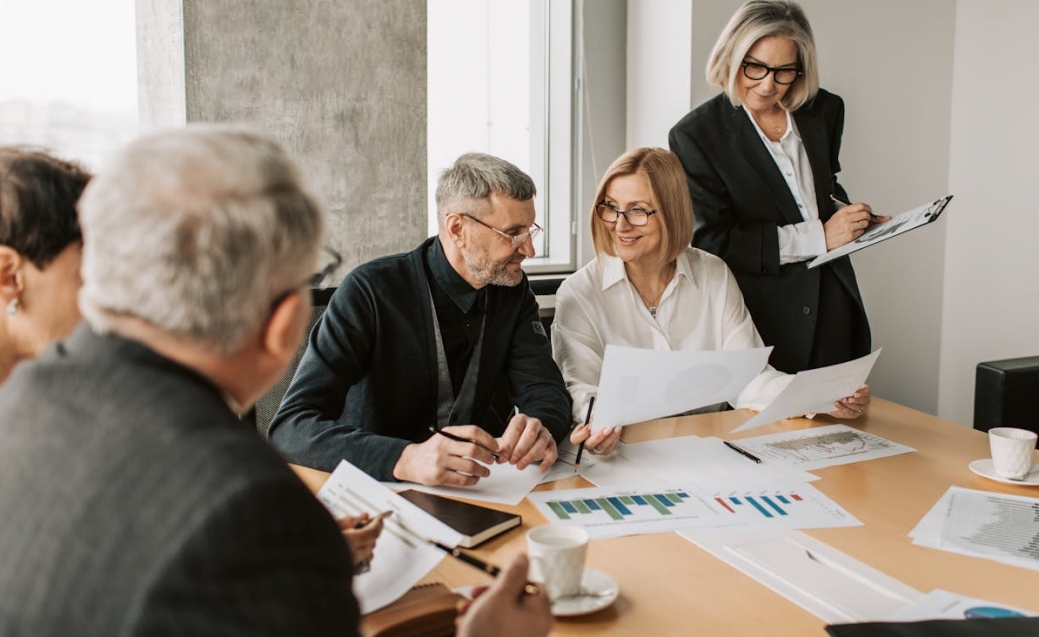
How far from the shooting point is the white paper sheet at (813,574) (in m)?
1.07

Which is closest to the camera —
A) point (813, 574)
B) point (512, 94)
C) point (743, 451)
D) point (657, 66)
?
point (813, 574)

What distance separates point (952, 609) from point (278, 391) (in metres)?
1.38

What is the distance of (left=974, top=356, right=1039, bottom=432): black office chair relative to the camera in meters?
2.64

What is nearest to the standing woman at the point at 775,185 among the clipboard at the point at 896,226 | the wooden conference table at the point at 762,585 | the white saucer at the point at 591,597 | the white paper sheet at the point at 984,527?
the clipboard at the point at 896,226

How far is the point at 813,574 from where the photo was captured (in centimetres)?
116

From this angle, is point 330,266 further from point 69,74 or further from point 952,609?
point 952,609

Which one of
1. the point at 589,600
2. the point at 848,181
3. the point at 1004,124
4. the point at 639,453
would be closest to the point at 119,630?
A: the point at 589,600

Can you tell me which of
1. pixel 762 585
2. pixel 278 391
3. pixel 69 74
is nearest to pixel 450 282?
pixel 278 391

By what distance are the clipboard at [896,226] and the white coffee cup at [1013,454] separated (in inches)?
25.2

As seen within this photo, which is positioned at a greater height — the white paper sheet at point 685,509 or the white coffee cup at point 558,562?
the white coffee cup at point 558,562

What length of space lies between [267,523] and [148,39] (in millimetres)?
2447

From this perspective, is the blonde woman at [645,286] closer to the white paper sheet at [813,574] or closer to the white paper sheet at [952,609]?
the white paper sheet at [813,574]

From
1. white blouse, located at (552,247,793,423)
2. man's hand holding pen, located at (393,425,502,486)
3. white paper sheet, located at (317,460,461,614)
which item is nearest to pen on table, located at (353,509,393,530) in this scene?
white paper sheet, located at (317,460,461,614)

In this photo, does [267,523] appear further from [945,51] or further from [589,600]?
[945,51]
